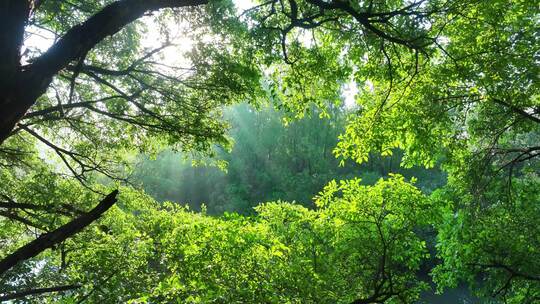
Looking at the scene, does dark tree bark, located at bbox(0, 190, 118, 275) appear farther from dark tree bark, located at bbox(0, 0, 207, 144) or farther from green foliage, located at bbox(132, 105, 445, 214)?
green foliage, located at bbox(132, 105, 445, 214)

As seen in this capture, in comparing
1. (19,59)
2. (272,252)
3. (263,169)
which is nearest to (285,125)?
(272,252)

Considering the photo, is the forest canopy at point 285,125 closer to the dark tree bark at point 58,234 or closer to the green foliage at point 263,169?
the dark tree bark at point 58,234

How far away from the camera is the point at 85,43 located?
117 inches

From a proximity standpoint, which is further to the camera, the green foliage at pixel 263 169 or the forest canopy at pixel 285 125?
the green foliage at pixel 263 169

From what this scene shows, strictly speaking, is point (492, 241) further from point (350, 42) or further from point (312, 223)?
point (350, 42)

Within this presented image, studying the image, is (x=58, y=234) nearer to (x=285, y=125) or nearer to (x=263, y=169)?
(x=285, y=125)

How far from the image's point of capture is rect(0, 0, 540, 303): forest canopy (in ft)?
19.7

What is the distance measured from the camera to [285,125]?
7043mm

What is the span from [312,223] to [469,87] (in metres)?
4.69

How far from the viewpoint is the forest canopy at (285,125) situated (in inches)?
237

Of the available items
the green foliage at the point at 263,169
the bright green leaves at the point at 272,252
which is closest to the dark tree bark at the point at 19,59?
the bright green leaves at the point at 272,252

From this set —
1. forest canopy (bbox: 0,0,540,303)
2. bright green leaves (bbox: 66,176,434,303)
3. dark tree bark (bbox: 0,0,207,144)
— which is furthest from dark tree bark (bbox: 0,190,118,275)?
bright green leaves (bbox: 66,176,434,303)

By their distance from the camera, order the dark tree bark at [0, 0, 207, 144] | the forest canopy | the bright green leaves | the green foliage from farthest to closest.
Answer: the green foliage → the bright green leaves → the forest canopy → the dark tree bark at [0, 0, 207, 144]

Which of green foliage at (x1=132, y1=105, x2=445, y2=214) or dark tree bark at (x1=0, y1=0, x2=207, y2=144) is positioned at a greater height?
green foliage at (x1=132, y1=105, x2=445, y2=214)
